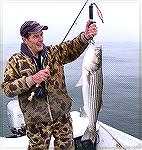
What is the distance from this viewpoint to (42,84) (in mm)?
4070

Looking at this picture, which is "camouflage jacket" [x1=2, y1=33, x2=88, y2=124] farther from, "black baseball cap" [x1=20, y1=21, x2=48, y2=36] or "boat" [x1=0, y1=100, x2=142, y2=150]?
"boat" [x1=0, y1=100, x2=142, y2=150]

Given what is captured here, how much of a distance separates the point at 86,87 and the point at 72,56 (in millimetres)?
583

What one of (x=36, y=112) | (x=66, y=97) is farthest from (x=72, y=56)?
→ (x=36, y=112)

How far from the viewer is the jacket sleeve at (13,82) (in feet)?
12.6

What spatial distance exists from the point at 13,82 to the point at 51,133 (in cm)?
78

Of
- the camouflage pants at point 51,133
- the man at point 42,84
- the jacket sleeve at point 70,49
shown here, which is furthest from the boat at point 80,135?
the jacket sleeve at point 70,49

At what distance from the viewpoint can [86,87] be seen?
3.76 meters

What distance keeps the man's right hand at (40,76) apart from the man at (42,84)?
9 cm

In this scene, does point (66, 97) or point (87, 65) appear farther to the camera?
point (66, 97)

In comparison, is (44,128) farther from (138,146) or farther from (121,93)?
(121,93)

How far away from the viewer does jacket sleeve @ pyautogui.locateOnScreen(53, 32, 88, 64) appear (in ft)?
13.5

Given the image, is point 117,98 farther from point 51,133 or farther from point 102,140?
point 51,133

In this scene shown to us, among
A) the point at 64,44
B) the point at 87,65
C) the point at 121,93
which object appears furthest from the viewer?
the point at 121,93

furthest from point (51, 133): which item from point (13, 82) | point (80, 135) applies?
point (80, 135)
